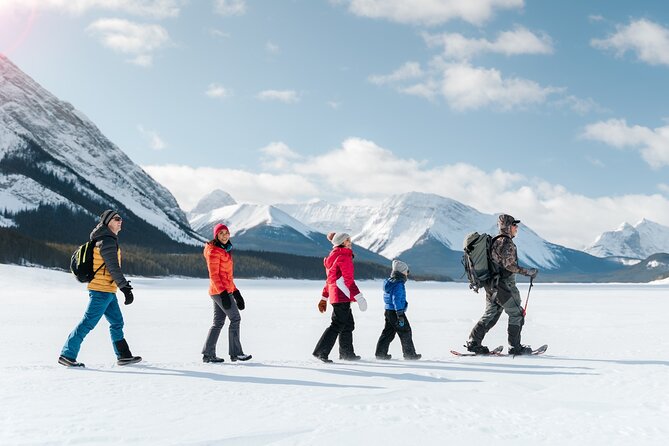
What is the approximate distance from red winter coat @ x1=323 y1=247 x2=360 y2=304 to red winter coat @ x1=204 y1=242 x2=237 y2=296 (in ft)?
4.80

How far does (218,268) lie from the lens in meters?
8.23

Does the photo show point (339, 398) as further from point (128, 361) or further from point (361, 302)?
point (128, 361)

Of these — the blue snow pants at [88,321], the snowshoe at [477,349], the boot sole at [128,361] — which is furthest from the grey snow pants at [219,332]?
the snowshoe at [477,349]

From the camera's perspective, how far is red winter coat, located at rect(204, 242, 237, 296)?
8.24 metres

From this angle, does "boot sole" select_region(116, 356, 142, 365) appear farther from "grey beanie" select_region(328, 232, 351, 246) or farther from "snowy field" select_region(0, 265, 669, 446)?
"grey beanie" select_region(328, 232, 351, 246)

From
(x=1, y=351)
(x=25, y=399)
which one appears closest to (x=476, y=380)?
(x=25, y=399)

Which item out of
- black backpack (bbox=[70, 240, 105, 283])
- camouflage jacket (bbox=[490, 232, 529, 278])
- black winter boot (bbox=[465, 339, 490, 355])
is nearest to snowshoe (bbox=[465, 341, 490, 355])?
black winter boot (bbox=[465, 339, 490, 355])

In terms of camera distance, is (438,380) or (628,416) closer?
(628,416)

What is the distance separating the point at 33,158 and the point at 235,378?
19974 cm

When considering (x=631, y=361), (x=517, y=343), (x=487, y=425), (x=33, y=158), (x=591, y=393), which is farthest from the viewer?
(x=33, y=158)

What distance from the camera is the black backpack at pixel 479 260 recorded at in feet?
30.4

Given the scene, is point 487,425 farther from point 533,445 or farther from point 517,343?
point 517,343

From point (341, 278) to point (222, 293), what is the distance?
176cm

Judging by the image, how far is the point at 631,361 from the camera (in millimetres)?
8352
